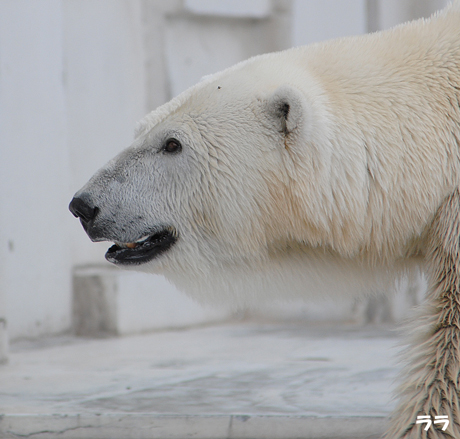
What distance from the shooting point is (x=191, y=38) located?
15.6 feet

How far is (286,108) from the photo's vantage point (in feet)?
5.97

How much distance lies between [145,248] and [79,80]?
2.54m

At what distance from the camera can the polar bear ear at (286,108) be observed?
1789 millimetres

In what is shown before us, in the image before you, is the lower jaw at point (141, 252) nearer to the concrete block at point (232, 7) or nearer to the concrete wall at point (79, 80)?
the concrete wall at point (79, 80)

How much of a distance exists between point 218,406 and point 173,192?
88 cm

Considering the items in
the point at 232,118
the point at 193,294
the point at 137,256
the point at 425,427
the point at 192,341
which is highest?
the point at 232,118

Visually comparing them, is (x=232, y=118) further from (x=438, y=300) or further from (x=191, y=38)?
(x=191, y=38)

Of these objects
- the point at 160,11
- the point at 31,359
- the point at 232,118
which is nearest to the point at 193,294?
the point at 232,118

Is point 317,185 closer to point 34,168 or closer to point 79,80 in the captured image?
point 34,168

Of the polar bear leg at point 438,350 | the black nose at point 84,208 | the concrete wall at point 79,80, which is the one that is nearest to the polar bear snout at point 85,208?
the black nose at point 84,208

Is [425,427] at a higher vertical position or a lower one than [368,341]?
higher

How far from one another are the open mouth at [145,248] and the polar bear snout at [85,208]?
0.11 meters

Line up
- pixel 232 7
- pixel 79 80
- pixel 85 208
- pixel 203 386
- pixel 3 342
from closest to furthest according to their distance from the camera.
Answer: pixel 85 208, pixel 203 386, pixel 3 342, pixel 79 80, pixel 232 7

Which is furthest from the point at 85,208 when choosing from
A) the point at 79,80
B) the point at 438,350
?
the point at 79,80
